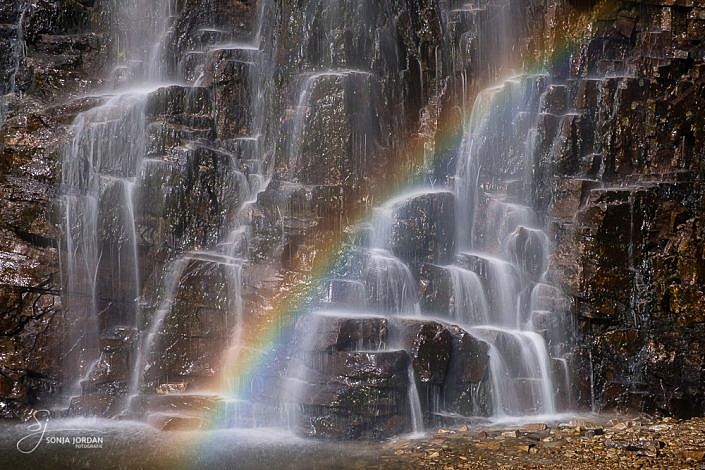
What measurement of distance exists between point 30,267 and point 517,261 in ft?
37.2

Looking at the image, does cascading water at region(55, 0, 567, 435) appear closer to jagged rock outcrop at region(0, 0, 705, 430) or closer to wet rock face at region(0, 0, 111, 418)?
jagged rock outcrop at region(0, 0, 705, 430)

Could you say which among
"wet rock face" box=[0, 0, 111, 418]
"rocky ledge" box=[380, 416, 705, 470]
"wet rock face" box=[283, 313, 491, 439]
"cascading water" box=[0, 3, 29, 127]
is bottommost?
"rocky ledge" box=[380, 416, 705, 470]

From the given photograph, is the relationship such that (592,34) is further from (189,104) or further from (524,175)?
(189,104)

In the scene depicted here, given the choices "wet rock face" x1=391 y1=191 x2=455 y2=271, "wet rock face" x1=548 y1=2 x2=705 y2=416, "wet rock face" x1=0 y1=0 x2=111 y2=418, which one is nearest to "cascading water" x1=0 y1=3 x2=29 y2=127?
"wet rock face" x1=0 y1=0 x2=111 y2=418

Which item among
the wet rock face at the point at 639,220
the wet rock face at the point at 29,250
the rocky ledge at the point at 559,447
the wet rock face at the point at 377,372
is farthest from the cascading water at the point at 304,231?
the rocky ledge at the point at 559,447

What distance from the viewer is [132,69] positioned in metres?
23.7

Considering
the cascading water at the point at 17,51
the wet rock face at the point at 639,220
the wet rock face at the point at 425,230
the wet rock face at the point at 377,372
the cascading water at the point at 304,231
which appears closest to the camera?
the wet rock face at the point at 377,372

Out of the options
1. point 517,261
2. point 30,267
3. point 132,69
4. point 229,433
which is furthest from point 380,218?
point 132,69

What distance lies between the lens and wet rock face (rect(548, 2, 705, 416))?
17562 mm

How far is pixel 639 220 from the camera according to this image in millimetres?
18516

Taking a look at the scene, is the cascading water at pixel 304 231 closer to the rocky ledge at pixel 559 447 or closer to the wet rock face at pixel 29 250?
the wet rock face at pixel 29 250

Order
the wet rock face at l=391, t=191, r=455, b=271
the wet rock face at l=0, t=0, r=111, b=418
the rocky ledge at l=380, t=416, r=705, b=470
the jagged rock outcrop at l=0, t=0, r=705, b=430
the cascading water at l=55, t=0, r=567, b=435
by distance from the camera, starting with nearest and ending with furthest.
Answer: the rocky ledge at l=380, t=416, r=705, b=470 < the cascading water at l=55, t=0, r=567, b=435 < the jagged rock outcrop at l=0, t=0, r=705, b=430 < the wet rock face at l=0, t=0, r=111, b=418 < the wet rock face at l=391, t=191, r=455, b=271

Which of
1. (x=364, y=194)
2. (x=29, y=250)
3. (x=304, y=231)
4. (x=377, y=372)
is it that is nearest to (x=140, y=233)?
(x=29, y=250)

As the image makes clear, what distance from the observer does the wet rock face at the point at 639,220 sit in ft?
57.6
